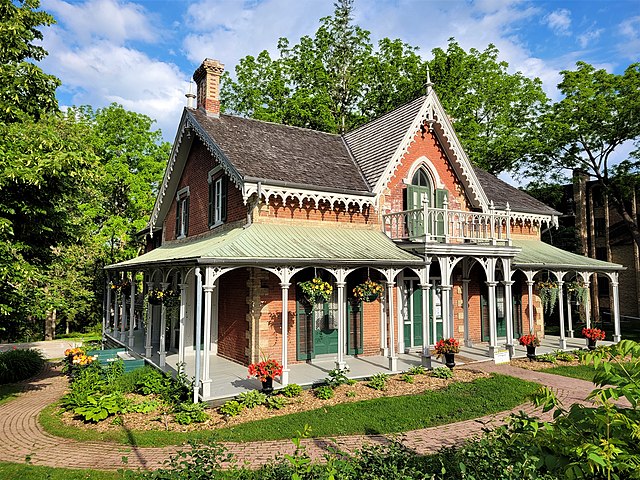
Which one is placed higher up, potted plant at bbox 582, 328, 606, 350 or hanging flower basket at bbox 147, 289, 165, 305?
hanging flower basket at bbox 147, 289, 165, 305

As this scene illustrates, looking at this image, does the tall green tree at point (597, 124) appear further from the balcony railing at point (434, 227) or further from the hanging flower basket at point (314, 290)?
the hanging flower basket at point (314, 290)

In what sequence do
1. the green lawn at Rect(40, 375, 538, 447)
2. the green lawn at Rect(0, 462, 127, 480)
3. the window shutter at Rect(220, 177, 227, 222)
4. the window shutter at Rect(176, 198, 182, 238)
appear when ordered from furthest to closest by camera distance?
the window shutter at Rect(176, 198, 182, 238), the window shutter at Rect(220, 177, 227, 222), the green lawn at Rect(40, 375, 538, 447), the green lawn at Rect(0, 462, 127, 480)

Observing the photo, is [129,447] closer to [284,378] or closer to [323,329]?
[284,378]

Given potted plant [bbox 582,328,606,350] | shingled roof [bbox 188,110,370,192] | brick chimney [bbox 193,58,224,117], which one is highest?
brick chimney [bbox 193,58,224,117]

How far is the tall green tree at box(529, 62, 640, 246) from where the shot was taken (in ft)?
79.8

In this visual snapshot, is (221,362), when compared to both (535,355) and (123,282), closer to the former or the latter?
(123,282)

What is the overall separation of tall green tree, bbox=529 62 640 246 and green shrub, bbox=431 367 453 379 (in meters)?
20.6

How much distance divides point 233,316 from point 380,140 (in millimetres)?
8802

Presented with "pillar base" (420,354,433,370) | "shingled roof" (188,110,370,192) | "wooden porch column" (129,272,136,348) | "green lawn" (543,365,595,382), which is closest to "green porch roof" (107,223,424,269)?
"wooden porch column" (129,272,136,348)

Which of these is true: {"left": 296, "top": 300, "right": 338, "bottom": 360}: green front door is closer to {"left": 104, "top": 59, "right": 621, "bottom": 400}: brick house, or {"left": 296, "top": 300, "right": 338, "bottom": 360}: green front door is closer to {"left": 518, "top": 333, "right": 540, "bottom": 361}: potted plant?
{"left": 104, "top": 59, "right": 621, "bottom": 400}: brick house

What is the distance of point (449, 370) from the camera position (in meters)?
12.4

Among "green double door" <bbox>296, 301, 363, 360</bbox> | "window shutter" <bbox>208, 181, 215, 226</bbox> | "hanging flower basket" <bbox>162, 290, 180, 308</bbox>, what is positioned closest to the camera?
"hanging flower basket" <bbox>162, 290, 180, 308</bbox>

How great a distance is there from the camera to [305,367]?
42.1 feet

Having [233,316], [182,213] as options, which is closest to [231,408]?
[233,316]
